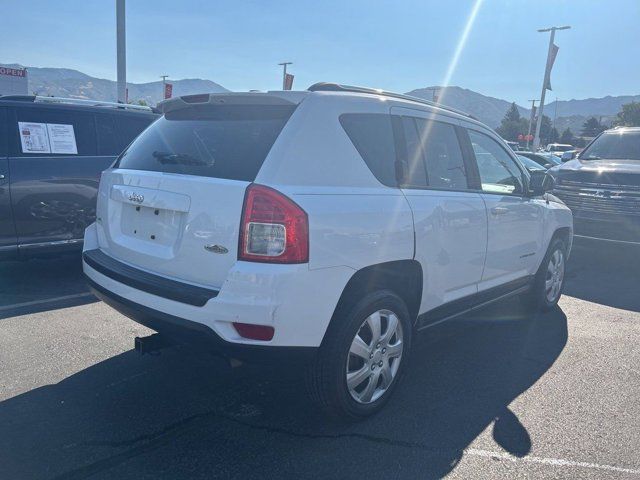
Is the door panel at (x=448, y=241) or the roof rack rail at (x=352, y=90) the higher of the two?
the roof rack rail at (x=352, y=90)

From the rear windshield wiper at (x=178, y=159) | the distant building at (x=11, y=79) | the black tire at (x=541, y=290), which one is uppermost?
the distant building at (x=11, y=79)

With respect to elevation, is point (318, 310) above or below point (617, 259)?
above

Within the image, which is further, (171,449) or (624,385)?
(624,385)

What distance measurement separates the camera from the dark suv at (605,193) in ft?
26.6

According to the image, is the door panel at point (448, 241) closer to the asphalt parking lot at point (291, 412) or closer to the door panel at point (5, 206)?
the asphalt parking lot at point (291, 412)

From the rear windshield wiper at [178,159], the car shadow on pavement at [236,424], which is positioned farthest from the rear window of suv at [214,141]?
the car shadow on pavement at [236,424]

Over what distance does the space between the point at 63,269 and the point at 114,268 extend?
362 centimetres

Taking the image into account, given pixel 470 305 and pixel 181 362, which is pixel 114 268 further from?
pixel 470 305

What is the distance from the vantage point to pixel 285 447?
10.1 feet

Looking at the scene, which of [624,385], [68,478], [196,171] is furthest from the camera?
[624,385]

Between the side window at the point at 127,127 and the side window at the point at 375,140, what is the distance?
3954mm

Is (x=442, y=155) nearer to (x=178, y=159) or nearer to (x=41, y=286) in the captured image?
(x=178, y=159)

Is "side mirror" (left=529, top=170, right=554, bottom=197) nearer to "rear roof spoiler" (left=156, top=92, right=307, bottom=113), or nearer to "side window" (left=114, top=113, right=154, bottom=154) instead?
"rear roof spoiler" (left=156, top=92, right=307, bottom=113)

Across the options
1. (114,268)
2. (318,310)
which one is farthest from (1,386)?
(318,310)
